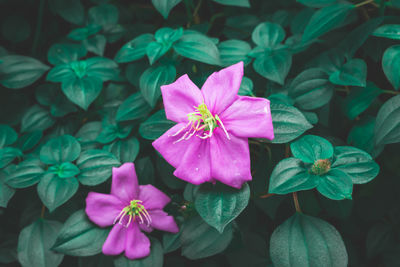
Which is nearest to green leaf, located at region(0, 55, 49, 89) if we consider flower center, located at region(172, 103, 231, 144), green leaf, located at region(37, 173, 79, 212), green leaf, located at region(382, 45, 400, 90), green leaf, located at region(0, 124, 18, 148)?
green leaf, located at region(0, 124, 18, 148)

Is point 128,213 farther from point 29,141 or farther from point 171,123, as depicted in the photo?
point 29,141

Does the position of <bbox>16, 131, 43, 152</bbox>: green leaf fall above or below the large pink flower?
below

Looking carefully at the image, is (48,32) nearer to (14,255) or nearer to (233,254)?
(14,255)

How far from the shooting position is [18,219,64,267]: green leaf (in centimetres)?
83

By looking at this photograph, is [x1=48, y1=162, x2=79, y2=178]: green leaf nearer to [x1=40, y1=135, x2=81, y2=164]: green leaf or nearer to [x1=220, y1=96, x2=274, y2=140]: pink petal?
[x1=40, y1=135, x2=81, y2=164]: green leaf

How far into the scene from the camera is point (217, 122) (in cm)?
71

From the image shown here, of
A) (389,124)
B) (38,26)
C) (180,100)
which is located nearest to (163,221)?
(180,100)

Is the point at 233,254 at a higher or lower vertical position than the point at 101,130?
lower

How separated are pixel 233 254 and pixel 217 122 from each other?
16.2 inches

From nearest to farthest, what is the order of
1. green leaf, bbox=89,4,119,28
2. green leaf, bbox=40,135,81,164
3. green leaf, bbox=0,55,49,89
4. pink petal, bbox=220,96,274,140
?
pink petal, bbox=220,96,274,140 → green leaf, bbox=40,135,81,164 → green leaf, bbox=0,55,49,89 → green leaf, bbox=89,4,119,28

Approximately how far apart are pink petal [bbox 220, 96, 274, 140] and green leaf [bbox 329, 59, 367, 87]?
0.29 m

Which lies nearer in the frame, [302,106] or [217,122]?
[217,122]

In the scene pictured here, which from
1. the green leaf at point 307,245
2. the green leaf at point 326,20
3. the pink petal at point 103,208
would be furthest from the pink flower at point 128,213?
the green leaf at point 326,20

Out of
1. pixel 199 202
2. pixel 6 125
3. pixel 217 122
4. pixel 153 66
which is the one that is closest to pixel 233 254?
pixel 199 202
